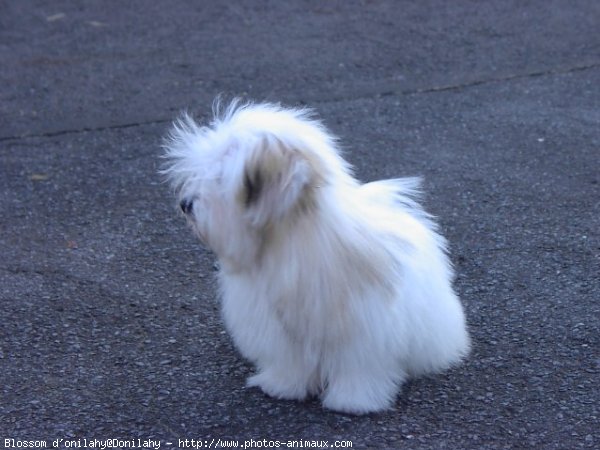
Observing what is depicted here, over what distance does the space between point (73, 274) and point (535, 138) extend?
316 centimetres

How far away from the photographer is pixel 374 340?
10.7 feet

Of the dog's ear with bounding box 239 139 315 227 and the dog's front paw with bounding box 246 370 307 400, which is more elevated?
the dog's ear with bounding box 239 139 315 227

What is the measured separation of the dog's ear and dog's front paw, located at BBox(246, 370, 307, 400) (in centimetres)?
69

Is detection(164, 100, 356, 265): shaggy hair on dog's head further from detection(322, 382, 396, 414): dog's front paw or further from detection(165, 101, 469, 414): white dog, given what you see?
detection(322, 382, 396, 414): dog's front paw

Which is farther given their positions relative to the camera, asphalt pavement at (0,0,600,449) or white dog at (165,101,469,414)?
asphalt pavement at (0,0,600,449)

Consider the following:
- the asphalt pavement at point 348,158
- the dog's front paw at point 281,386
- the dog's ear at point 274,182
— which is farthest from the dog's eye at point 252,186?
the asphalt pavement at point 348,158

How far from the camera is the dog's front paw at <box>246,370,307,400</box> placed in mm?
3441

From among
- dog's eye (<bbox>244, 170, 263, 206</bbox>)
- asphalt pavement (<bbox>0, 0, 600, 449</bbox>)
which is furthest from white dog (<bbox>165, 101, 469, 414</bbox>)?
asphalt pavement (<bbox>0, 0, 600, 449</bbox>)

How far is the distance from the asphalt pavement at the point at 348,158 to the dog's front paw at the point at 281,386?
0.04 metres

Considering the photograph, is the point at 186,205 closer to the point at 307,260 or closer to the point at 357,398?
the point at 307,260

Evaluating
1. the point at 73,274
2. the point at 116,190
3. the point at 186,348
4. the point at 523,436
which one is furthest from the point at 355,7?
the point at 523,436

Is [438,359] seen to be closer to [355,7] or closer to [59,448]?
[59,448]

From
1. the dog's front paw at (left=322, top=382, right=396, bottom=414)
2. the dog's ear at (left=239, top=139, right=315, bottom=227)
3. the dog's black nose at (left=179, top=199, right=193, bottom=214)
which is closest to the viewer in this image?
the dog's ear at (left=239, top=139, right=315, bottom=227)

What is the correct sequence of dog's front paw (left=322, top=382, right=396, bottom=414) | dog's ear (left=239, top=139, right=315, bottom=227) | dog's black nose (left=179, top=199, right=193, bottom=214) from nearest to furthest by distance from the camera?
dog's ear (left=239, top=139, right=315, bottom=227) < dog's black nose (left=179, top=199, right=193, bottom=214) < dog's front paw (left=322, top=382, right=396, bottom=414)
